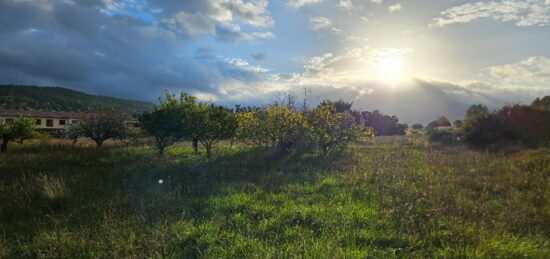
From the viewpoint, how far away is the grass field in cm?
587

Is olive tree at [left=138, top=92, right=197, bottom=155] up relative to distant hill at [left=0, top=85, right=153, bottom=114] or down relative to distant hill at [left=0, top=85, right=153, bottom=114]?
down

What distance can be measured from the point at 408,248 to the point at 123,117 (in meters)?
28.9

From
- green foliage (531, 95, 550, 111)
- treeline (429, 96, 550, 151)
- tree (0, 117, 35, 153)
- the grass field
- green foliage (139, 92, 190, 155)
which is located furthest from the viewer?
green foliage (531, 95, 550, 111)

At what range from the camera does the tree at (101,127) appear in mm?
26984

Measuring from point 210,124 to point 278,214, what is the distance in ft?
46.5

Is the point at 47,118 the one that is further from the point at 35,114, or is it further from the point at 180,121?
the point at 180,121

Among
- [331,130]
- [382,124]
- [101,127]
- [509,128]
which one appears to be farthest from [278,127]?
[382,124]

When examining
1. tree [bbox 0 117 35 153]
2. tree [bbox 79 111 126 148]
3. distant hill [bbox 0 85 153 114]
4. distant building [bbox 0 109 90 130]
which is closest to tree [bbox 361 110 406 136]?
tree [bbox 79 111 126 148]

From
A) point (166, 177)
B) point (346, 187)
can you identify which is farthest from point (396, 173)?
point (166, 177)

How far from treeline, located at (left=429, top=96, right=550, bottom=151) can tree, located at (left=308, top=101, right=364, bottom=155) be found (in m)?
10.9

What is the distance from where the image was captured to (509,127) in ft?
92.6

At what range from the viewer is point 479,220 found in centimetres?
731

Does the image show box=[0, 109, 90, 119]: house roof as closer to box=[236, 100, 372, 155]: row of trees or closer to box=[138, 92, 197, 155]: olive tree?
box=[138, 92, 197, 155]: olive tree

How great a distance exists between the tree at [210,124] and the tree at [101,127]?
871 cm
